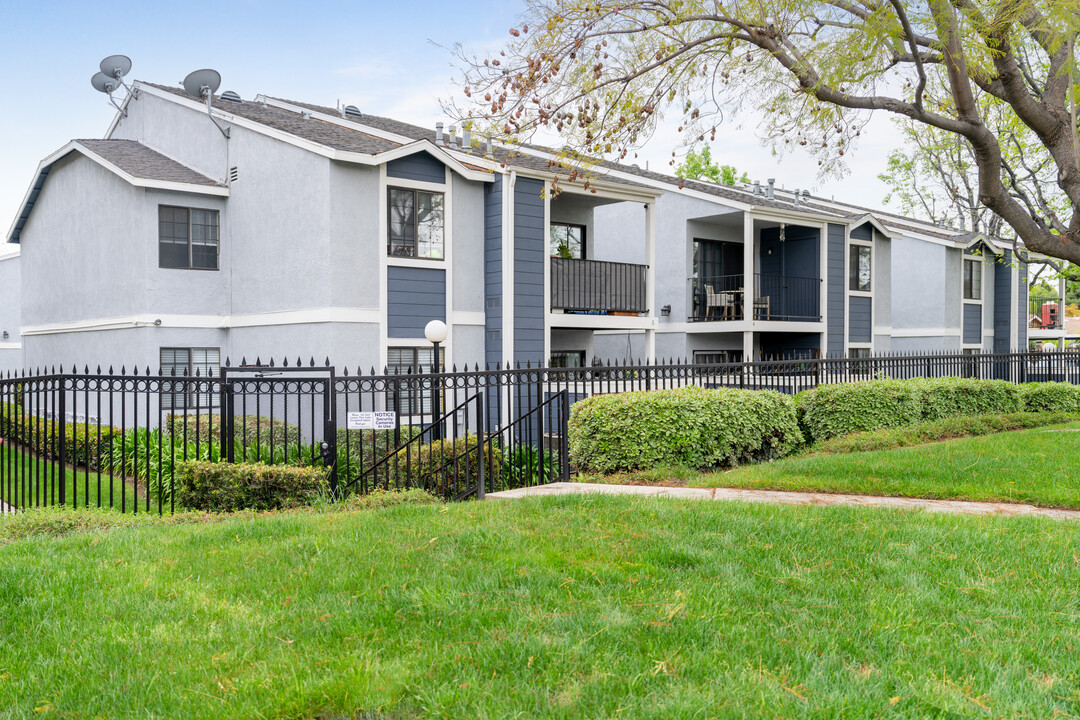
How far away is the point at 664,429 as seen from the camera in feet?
35.4

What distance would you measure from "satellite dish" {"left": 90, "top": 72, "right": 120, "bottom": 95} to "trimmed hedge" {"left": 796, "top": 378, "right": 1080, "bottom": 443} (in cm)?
1935

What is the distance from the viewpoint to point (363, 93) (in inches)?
958

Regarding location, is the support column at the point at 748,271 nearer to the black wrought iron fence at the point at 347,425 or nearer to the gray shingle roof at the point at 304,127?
the black wrought iron fence at the point at 347,425

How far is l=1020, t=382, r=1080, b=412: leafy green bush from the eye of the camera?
55.3ft

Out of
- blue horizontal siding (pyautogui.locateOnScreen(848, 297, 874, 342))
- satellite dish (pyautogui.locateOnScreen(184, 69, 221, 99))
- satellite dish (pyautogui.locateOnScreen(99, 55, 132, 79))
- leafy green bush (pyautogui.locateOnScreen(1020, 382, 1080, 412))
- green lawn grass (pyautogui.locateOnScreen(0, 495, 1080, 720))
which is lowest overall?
green lawn grass (pyautogui.locateOnScreen(0, 495, 1080, 720))

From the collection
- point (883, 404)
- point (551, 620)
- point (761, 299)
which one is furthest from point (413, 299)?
point (551, 620)

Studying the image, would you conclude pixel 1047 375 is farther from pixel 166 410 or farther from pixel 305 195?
pixel 166 410

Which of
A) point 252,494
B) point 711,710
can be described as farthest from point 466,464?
point 711,710

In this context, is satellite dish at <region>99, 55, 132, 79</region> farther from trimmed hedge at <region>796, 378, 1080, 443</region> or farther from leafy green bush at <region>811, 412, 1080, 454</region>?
leafy green bush at <region>811, 412, 1080, 454</region>

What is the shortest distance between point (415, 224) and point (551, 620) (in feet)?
47.2

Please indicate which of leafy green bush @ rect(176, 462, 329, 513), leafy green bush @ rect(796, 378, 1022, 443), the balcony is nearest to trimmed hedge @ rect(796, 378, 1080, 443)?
leafy green bush @ rect(796, 378, 1022, 443)

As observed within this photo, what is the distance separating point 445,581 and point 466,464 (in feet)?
16.0

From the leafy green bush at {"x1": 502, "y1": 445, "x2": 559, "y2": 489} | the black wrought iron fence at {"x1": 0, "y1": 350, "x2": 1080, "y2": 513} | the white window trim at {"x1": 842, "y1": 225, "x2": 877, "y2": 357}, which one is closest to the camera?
the black wrought iron fence at {"x1": 0, "y1": 350, "x2": 1080, "y2": 513}

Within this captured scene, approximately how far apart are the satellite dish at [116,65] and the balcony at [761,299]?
52.5ft
